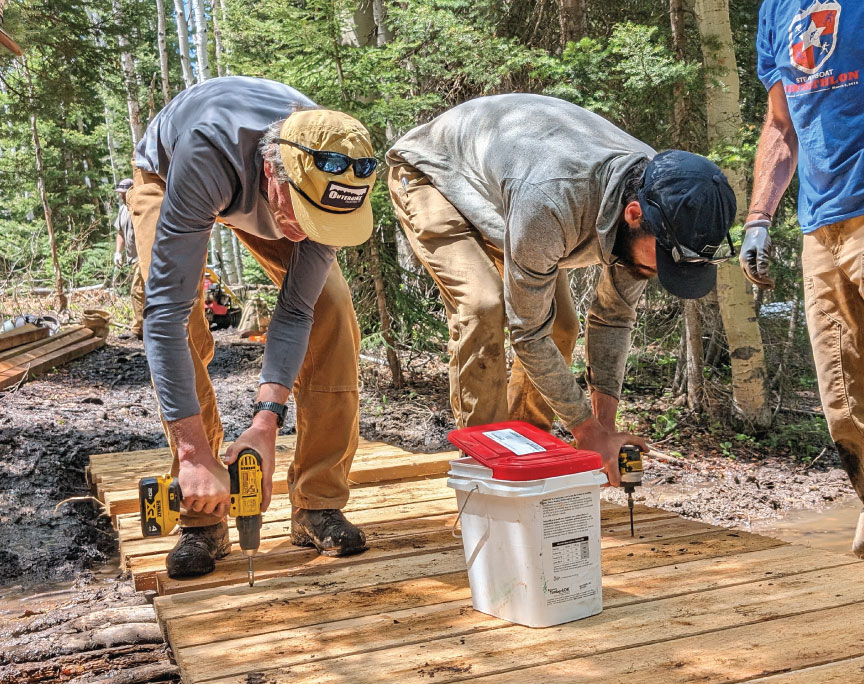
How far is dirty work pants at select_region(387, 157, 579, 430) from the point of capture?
120 inches

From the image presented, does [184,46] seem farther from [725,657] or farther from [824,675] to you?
[824,675]

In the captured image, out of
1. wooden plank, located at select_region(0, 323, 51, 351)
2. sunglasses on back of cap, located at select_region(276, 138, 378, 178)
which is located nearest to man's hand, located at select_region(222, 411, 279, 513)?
sunglasses on back of cap, located at select_region(276, 138, 378, 178)

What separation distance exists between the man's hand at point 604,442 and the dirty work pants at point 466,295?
37cm

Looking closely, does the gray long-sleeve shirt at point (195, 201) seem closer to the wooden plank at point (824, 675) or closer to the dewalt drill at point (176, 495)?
the dewalt drill at point (176, 495)

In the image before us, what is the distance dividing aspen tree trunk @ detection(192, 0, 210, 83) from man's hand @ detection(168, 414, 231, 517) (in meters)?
15.3

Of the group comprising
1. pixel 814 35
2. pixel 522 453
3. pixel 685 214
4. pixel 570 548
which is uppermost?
pixel 814 35

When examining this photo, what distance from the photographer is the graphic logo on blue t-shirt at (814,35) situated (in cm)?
310

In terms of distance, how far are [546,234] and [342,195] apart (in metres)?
0.66

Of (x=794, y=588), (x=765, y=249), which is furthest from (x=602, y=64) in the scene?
(x=794, y=588)

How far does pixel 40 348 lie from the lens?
1041 cm

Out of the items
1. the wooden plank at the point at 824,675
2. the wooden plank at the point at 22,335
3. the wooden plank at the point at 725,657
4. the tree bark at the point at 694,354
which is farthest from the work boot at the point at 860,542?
the wooden plank at the point at 22,335

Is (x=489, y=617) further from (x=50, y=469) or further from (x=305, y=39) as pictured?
(x=305, y=39)

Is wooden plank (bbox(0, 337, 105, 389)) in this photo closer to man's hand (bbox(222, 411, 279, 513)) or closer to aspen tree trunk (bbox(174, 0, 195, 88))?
man's hand (bbox(222, 411, 279, 513))

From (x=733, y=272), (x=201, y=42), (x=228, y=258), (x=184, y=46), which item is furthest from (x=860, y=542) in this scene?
(x=228, y=258)
